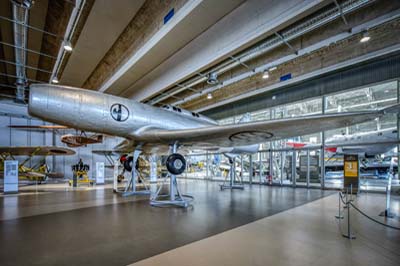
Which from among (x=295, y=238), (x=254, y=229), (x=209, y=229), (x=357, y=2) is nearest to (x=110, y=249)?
(x=209, y=229)

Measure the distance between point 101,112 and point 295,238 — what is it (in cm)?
489

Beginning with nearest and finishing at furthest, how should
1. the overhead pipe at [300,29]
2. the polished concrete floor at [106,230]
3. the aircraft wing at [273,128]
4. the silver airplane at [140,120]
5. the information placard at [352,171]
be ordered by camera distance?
the polished concrete floor at [106,230] → the aircraft wing at [273,128] → the silver airplane at [140,120] → the overhead pipe at [300,29] → the information placard at [352,171]

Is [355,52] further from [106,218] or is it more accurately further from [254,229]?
[106,218]

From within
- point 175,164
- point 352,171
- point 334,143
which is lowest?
point 352,171

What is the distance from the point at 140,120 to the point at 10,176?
7.28 m

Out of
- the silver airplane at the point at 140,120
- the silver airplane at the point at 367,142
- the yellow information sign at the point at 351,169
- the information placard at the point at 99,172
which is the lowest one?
the information placard at the point at 99,172

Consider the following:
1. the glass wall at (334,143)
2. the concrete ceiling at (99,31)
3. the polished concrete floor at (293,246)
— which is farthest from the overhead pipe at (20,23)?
the glass wall at (334,143)

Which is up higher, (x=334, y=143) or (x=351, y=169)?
(x=334, y=143)

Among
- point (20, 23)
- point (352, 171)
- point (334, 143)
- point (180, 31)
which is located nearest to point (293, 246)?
point (180, 31)

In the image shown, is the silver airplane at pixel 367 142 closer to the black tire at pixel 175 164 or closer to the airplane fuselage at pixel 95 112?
the black tire at pixel 175 164

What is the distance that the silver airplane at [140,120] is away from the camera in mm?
4082

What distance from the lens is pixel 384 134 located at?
28.4 feet

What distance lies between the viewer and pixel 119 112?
205 inches

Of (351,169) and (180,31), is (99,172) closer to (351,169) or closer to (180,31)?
(180,31)
